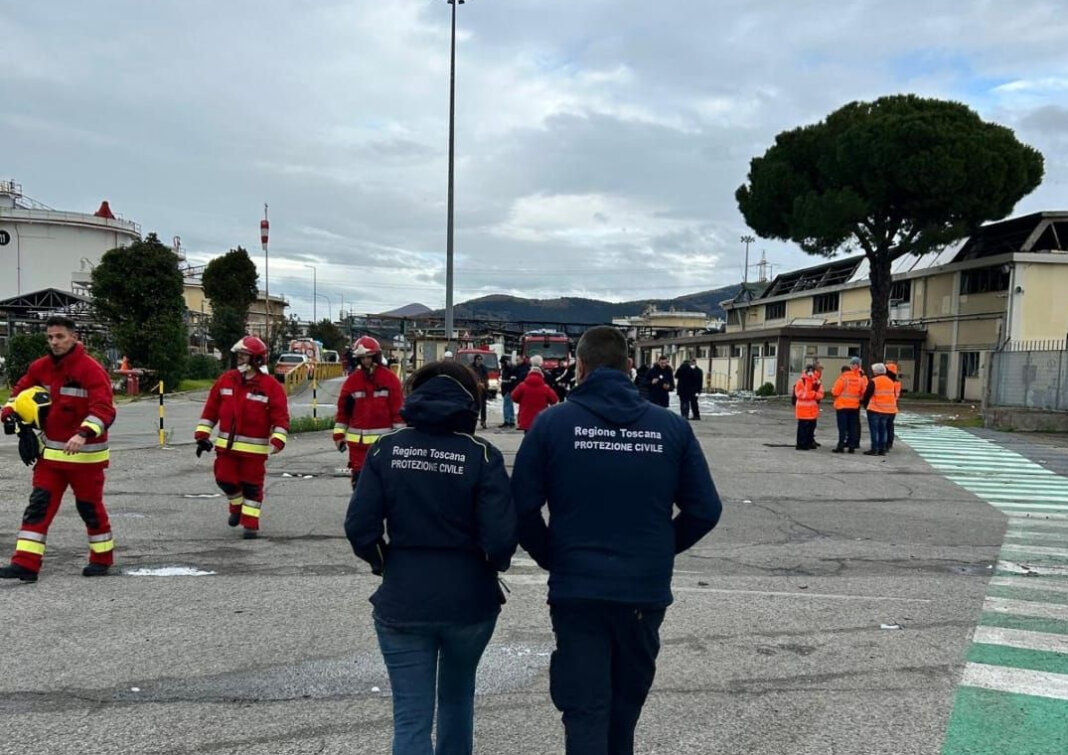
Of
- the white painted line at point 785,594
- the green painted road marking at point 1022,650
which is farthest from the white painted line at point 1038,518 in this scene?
the white painted line at point 785,594

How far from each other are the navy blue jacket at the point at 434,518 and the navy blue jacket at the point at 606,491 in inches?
5.7

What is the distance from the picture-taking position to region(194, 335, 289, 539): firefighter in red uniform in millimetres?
7934

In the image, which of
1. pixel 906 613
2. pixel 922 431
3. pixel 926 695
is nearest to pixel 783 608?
pixel 906 613

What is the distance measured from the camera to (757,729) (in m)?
3.96

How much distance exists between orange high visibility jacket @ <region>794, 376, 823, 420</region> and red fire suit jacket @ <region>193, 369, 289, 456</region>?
11.0m

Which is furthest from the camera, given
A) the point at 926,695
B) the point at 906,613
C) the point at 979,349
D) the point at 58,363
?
the point at 979,349

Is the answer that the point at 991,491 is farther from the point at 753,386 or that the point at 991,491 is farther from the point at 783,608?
the point at 753,386

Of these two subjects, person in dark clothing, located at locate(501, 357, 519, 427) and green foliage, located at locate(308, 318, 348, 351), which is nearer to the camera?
person in dark clothing, located at locate(501, 357, 519, 427)

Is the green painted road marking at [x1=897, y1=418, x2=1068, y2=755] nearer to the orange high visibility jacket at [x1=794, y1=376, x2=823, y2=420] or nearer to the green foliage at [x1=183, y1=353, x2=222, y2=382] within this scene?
the orange high visibility jacket at [x1=794, y1=376, x2=823, y2=420]

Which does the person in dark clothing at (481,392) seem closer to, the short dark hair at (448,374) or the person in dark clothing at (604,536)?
the short dark hair at (448,374)

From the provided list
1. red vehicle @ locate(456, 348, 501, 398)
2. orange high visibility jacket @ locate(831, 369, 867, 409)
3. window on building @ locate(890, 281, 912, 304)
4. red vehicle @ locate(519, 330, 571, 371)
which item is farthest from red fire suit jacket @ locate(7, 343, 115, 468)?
window on building @ locate(890, 281, 912, 304)

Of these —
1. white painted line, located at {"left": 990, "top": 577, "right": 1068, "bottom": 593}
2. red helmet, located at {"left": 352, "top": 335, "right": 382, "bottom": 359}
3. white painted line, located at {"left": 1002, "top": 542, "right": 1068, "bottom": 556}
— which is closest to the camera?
white painted line, located at {"left": 990, "top": 577, "right": 1068, "bottom": 593}

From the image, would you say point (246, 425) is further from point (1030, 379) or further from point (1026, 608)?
point (1030, 379)

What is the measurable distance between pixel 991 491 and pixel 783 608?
303 inches
